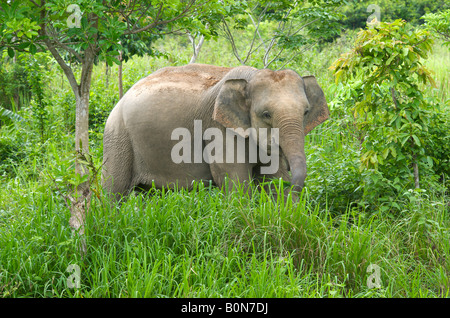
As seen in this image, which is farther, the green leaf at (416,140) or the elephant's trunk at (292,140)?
the green leaf at (416,140)

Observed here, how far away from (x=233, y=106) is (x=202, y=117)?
42cm

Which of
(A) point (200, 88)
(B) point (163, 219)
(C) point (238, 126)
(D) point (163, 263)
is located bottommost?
(D) point (163, 263)

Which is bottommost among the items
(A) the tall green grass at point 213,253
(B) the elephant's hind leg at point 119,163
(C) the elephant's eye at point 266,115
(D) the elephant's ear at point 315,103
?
(A) the tall green grass at point 213,253

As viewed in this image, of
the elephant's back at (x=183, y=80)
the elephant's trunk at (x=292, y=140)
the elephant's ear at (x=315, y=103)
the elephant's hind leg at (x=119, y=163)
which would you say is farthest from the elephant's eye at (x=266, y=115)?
the elephant's hind leg at (x=119, y=163)

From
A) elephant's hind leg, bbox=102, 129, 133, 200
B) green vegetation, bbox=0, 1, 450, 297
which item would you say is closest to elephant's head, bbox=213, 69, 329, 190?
green vegetation, bbox=0, 1, 450, 297

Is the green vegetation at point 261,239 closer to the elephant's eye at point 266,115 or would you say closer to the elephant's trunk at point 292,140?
the elephant's trunk at point 292,140

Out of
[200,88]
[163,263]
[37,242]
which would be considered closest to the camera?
[163,263]

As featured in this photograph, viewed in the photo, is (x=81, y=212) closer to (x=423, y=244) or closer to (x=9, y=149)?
(x=423, y=244)

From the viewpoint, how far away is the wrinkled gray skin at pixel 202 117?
178 inches

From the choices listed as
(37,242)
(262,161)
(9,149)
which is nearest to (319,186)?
(262,161)

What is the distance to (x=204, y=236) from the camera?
162 inches

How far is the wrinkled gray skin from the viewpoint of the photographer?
4520 mm

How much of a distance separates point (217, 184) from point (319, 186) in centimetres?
107

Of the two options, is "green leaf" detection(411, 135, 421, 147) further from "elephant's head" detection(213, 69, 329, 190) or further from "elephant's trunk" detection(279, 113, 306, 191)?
"elephant's trunk" detection(279, 113, 306, 191)
